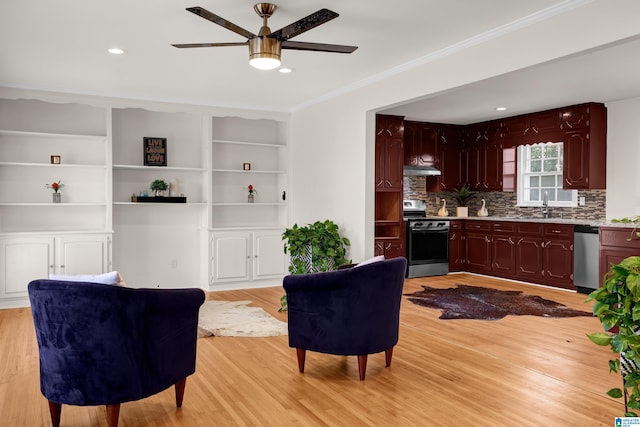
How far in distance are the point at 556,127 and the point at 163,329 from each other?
6.59 metres

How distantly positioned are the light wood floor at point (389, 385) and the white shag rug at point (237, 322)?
187 mm

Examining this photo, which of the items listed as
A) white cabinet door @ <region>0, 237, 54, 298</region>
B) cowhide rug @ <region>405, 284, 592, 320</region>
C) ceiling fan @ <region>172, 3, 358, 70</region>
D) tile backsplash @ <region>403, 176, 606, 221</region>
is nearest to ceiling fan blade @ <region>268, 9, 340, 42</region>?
ceiling fan @ <region>172, 3, 358, 70</region>

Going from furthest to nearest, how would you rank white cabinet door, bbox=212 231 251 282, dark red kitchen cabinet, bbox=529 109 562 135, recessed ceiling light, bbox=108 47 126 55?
1. dark red kitchen cabinet, bbox=529 109 562 135
2. white cabinet door, bbox=212 231 251 282
3. recessed ceiling light, bbox=108 47 126 55

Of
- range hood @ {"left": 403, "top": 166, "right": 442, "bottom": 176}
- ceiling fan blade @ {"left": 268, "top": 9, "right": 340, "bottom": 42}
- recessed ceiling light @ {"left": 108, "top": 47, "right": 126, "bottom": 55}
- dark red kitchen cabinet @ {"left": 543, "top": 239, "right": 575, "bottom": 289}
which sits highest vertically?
recessed ceiling light @ {"left": 108, "top": 47, "right": 126, "bottom": 55}

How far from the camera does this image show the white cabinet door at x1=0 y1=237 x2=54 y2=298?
19.4ft

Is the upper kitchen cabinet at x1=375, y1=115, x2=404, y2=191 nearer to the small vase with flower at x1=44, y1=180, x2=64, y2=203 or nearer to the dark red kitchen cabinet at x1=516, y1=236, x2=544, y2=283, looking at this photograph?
the dark red kitchen cabinet at x1=516, y1=236, x2=544, y2=283

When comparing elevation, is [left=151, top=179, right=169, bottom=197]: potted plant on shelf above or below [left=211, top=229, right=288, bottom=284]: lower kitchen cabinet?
above

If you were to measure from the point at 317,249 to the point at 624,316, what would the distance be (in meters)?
4.37

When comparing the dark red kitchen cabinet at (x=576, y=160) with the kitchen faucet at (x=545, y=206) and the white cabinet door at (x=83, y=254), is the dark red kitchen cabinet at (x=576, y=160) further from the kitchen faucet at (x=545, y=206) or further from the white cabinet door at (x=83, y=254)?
the white cabinet door at (x=83, y=254)

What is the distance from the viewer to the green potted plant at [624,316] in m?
1.58

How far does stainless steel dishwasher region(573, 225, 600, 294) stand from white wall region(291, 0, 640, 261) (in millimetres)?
689

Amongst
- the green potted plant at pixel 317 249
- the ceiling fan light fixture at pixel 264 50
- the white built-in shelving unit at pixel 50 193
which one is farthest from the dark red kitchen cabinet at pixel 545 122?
the white built-in shelving unit at pixel 50 193

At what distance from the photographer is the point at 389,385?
3.47 metres

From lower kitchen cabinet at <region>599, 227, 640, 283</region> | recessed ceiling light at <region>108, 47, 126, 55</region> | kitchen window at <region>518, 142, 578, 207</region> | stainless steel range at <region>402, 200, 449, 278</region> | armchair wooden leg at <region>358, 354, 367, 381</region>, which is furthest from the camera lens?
stainless steel range at <region>402, 200, 449, 278</region>
